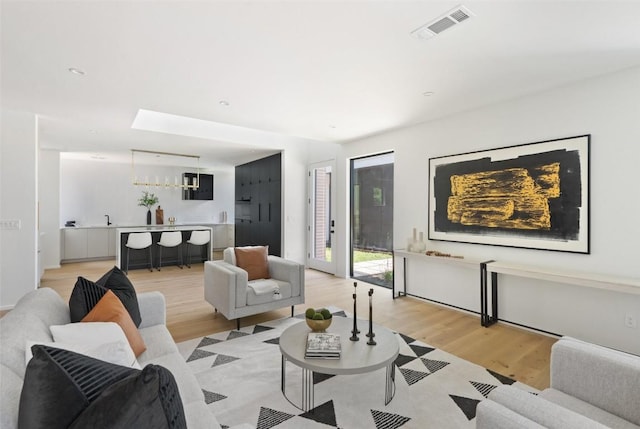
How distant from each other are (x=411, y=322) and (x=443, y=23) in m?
2.97

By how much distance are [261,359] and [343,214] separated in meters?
3.56

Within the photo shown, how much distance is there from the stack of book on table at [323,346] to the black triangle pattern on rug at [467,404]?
88 cm

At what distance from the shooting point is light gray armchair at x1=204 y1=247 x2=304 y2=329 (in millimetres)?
3293

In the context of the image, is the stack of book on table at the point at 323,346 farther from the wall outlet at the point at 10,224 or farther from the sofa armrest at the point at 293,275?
the wall outlet at the point at 10,224

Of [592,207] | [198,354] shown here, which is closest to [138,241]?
[198,354]

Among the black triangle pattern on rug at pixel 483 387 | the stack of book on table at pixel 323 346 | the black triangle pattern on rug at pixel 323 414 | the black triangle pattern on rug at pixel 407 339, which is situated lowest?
the black triangle pattern on rug at pixel 323 414

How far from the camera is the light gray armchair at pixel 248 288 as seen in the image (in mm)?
3293

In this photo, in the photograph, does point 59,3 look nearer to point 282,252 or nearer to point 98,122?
point 98,122

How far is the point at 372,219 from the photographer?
5.57 m

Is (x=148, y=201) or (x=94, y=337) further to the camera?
(x=148, y=201)

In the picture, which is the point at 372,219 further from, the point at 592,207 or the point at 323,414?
the point at 323,414

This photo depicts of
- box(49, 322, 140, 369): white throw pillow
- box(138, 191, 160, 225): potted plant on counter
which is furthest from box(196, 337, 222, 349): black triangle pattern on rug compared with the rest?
box(138, 191, 160, 225): potted plant on counter

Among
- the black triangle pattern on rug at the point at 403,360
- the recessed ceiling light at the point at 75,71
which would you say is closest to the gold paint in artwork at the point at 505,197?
the black triangle pattern on rug at the point at 403,360

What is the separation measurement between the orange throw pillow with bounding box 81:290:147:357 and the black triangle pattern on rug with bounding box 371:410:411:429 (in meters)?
1.49
